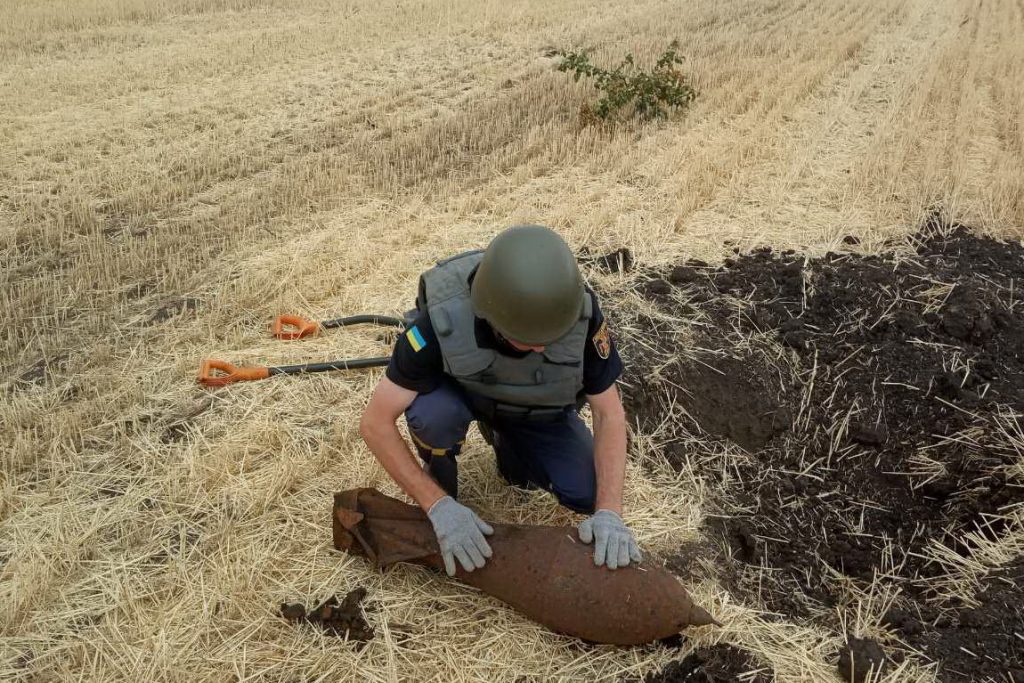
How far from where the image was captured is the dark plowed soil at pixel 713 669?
2783 millimetres

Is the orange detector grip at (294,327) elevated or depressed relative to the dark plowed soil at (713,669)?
elevated

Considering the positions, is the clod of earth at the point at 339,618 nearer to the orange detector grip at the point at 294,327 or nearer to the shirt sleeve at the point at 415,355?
the shirt sleeve at the point at 415,355

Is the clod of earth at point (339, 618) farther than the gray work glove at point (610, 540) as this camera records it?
Yes

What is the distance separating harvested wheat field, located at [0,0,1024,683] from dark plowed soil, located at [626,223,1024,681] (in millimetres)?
17

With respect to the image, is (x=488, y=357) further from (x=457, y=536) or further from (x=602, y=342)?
(x=457, y=536)

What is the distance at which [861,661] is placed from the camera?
2.88m

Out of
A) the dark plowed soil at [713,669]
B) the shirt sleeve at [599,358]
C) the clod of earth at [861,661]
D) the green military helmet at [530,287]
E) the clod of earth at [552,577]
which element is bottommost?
the clod of earth at [861,661]

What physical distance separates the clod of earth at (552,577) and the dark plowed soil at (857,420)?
698mm

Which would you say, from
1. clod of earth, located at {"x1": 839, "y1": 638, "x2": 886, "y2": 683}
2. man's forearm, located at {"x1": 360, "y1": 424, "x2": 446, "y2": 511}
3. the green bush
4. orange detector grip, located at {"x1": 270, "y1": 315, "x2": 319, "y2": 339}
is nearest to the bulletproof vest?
man's forearm, located at {"x1": 360, "y1": 424, "x2": 446, "y2": 511}

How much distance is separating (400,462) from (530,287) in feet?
2.60

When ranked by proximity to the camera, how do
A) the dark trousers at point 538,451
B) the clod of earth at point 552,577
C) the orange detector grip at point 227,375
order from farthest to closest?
the orange detector grip at point 227,375 < the dark trousers at point 538,451 < the clod of earth at point 552,577

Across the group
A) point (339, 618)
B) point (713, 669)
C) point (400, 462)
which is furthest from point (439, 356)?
point (713, 669)

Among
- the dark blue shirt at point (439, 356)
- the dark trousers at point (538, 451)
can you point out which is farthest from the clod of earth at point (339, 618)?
the dark blue shirt at point (439, 356)

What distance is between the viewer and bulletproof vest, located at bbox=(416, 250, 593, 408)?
2.82m
